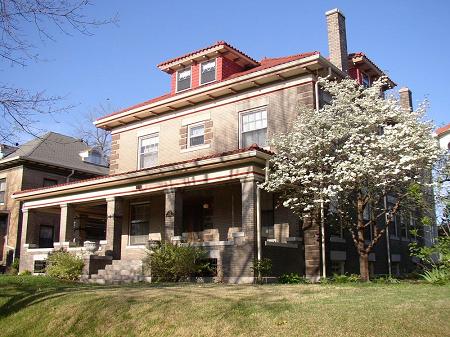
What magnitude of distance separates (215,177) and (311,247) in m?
3.98

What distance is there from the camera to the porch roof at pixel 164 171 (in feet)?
51.6

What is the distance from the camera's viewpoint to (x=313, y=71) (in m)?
17.8

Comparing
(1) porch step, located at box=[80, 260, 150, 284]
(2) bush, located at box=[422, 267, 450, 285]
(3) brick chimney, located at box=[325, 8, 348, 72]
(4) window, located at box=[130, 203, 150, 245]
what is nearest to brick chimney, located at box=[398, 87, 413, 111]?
(3) brick chimney, located at box=[325, 8, 348, 72]

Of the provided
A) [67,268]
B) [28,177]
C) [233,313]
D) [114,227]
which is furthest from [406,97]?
[28,177]

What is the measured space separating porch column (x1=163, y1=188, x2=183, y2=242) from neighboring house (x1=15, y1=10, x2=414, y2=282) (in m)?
0.04

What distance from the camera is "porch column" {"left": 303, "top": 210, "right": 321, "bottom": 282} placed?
53.4 ft

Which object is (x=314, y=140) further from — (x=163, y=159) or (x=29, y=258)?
(x=29, y=258)

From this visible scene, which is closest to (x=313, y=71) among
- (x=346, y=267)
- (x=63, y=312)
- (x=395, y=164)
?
(x=395, y=164)

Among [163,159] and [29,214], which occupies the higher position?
[163,159]

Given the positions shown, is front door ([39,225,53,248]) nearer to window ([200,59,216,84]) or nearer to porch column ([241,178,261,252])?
window ([200,59,216,84])

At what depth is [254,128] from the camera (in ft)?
62.8

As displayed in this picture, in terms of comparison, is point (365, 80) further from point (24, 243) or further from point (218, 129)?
point (24, 243)

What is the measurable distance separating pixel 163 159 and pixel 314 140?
8362 mm

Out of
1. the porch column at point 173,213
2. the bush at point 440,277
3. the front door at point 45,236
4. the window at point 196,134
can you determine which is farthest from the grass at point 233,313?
the front door at point 45,236
